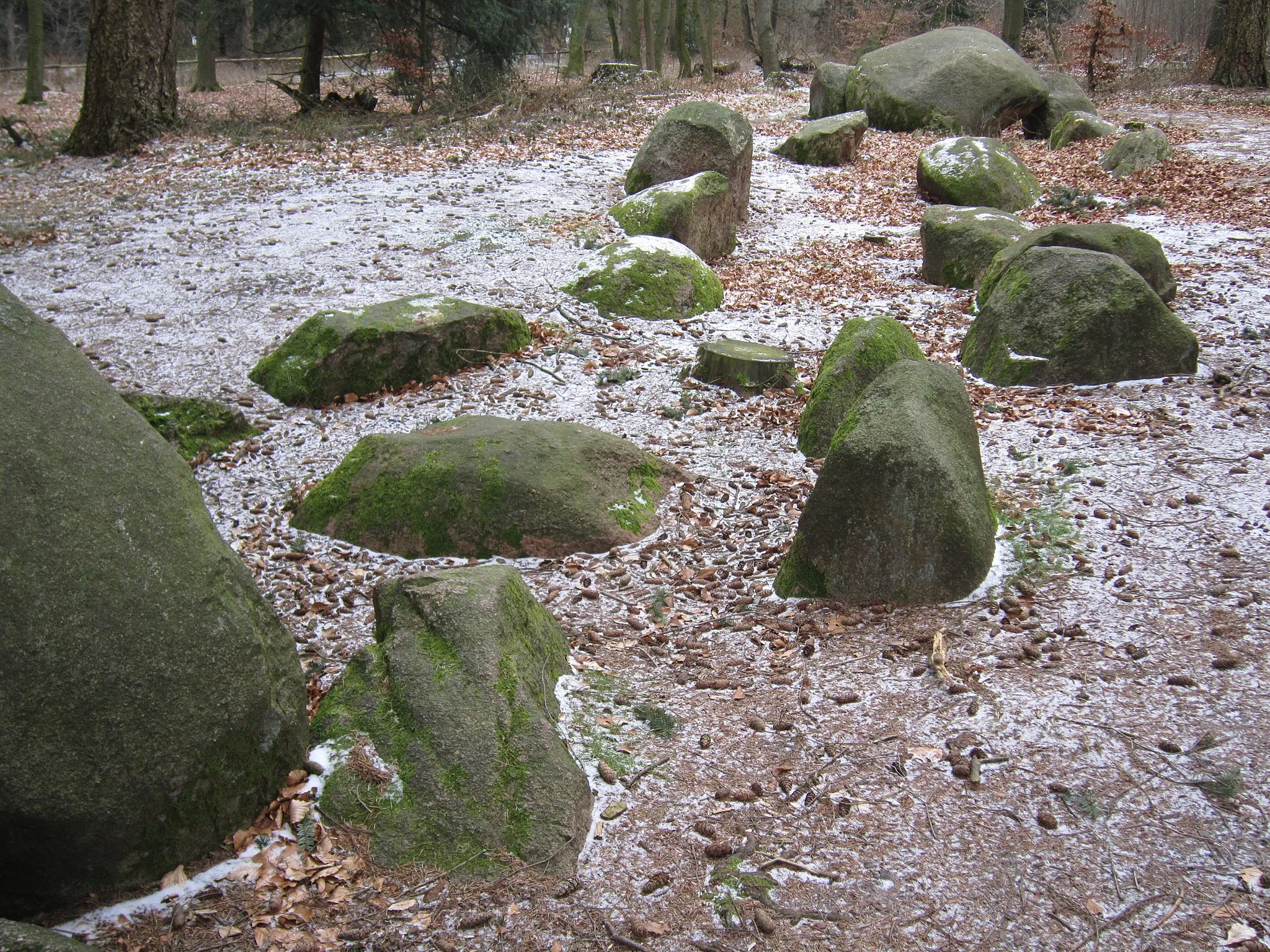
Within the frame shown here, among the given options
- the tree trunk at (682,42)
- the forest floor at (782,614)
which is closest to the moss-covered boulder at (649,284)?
the forest floor at (782,614)

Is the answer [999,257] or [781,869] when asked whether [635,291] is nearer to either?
[999,257]

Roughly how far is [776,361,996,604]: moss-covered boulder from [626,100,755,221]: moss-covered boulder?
22.1ft

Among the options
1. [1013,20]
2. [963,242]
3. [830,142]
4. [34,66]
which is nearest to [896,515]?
[963,242]

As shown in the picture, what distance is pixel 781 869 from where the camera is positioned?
3096mm

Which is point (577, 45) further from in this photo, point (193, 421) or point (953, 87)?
point (193, 421)

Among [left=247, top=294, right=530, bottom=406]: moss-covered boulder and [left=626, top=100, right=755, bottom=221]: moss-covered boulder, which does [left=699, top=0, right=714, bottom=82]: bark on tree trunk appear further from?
[left=247, top=294, right=530, bottom=406]: moss-covered boulder

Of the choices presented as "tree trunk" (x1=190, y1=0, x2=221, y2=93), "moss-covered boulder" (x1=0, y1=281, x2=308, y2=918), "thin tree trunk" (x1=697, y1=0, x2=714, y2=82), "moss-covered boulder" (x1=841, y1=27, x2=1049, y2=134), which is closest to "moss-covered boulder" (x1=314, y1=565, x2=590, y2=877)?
"moss-covered boulder" (x1=0, y1=281, x2=308, y2=918)

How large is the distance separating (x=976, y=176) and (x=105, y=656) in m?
11.0

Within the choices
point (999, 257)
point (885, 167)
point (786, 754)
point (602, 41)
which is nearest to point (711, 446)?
point (786, 754)

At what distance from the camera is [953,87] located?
1555cm

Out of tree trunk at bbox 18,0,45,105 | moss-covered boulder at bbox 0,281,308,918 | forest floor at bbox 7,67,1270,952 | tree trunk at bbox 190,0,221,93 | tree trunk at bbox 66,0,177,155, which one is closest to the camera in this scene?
moss-covered boulder at bbox 0,281,308,918

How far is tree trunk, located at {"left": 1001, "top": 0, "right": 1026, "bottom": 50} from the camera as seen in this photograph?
2177 cm

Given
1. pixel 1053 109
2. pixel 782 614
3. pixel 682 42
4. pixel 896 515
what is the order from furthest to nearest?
pixel 682 42, pixel 1053 109, pixel 782 614, pixel 896 515

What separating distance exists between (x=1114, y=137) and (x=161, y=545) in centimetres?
1506
